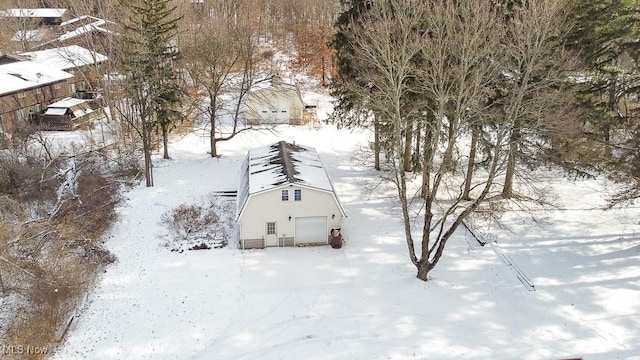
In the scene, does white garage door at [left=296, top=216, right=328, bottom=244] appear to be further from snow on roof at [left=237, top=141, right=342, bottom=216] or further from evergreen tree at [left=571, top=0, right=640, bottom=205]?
evergreen tree at [left=571, top=0, right=640, bottom=205]

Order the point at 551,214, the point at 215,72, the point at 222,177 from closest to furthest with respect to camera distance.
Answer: the point at 551,214, the point at 222,177, the point at 215,72

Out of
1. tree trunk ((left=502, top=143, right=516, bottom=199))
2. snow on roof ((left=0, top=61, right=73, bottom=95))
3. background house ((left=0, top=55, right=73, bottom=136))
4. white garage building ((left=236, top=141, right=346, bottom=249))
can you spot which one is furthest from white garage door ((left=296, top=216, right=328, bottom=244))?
snow on roof ((left=0, top=61, right=73, bottom=95))

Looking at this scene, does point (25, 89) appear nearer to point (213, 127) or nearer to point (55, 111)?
point (55, 111)

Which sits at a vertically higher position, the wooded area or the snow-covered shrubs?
the wooded area

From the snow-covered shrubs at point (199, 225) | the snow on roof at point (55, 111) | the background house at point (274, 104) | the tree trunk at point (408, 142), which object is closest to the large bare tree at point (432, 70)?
the tree trunk at point (408, 142)

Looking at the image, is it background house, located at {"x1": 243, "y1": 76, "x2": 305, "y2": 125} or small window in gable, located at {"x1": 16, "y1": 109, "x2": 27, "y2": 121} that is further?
background house, located at {"x1": 243, "y1": 76, "x2": 305, "y2": 125}

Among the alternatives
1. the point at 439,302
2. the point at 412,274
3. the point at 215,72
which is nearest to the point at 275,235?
the point at 412,274

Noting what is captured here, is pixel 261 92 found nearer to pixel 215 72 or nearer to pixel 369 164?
pixel 215 72
